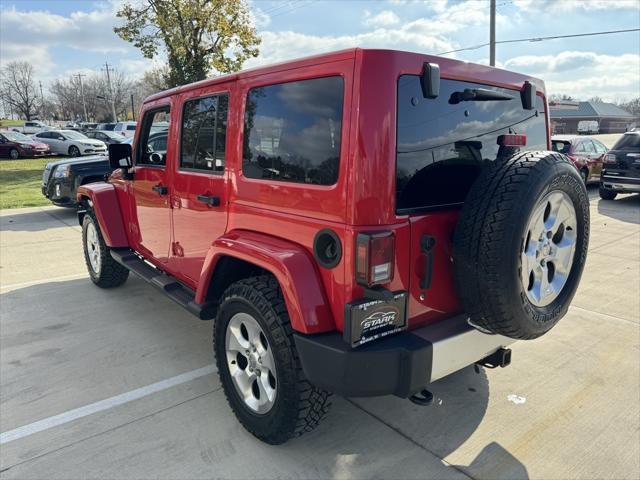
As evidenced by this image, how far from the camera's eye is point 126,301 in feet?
15.8

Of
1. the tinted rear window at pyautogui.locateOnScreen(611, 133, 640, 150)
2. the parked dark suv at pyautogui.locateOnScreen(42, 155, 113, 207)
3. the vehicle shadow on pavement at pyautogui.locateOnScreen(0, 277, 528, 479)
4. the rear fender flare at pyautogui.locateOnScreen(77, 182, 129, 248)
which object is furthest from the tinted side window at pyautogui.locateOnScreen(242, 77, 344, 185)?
the tinted rear window at pyautogui.locateOnScreen(611, 133, 640, 150)

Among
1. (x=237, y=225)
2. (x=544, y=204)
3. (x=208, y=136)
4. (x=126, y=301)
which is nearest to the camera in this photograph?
(x=544, y=204)

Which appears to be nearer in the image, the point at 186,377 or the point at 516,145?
the point at 516,145

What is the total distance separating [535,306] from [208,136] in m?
2.20

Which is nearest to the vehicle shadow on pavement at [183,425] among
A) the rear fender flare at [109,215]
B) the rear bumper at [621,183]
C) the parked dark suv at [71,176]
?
the rear fender flare at [109,215]

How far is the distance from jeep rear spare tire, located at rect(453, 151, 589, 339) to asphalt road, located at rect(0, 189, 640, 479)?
0.77 m

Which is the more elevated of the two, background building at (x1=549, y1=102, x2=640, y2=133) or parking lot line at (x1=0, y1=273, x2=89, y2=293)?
background building at (x1=549, y1=102, x2=640, y2=133)

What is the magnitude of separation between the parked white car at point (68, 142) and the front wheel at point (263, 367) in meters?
23.5

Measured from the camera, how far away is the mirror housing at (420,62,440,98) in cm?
210

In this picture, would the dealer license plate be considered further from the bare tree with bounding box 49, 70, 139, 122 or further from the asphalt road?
the bare tree with bounding box 49, 70, 139, 122

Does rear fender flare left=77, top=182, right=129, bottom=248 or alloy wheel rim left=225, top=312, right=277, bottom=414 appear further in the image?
rear fender flare left=77, top=182, right=129, bottom=248

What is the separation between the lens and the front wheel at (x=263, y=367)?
2.29 meters

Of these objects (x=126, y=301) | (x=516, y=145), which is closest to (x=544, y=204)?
(x=516, y=145)

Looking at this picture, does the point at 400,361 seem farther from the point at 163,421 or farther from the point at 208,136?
the point at 208,136
